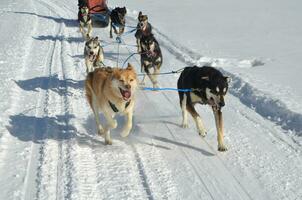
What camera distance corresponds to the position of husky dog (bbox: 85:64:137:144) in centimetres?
459

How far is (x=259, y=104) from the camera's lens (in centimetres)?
642

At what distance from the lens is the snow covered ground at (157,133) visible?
408 cm

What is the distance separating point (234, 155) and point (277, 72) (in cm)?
A: 385

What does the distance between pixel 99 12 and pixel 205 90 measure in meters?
9.76

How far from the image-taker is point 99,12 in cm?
1388

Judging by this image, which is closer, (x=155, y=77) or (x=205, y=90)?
(x=205, y=90)

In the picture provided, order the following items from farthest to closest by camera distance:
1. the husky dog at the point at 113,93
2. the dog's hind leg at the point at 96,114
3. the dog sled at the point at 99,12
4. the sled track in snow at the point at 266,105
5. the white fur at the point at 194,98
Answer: the dog sled at the point at 99,12 → the sled track in snow at the point at 266,105 → the dog's hind leg at the point at 96,114 → the white fur at the point at 194,98 → the husky dog at the point at 113,93

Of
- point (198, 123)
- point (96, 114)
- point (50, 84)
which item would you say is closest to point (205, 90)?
point (198, 123)

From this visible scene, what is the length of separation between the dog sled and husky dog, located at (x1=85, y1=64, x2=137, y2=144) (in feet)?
28.6

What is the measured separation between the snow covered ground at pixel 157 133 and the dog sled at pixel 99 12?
2.63 m

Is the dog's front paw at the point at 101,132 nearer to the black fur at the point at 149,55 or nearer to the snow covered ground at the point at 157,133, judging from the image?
the snow covered ground at the point at 157,133

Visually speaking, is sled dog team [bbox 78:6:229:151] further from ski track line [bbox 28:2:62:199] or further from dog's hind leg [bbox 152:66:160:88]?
Answer: dog's hind leg [bbox 152:66:160:88]

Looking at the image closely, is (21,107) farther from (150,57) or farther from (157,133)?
(150,57)

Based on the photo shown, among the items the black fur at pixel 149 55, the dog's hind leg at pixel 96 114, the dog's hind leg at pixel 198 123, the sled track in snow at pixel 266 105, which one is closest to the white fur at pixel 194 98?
the dog's hind leg at pixel 198 123
